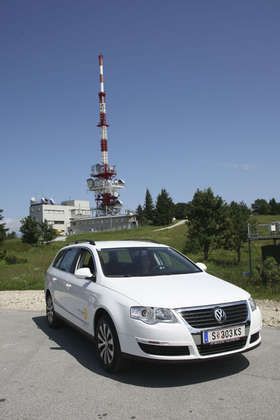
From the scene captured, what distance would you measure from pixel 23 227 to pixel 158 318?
61479 millimetres

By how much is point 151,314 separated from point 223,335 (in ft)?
2.68

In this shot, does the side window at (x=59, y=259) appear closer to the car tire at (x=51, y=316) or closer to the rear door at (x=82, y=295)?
the car tire at (x=51, y=316)

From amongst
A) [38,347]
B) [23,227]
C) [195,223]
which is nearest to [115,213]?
[23,227]

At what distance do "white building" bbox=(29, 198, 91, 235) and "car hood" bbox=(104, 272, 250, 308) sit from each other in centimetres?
13008

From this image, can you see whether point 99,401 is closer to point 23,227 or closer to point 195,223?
point 195,223

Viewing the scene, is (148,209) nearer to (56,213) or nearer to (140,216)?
(140,216)

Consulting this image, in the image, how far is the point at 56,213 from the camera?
139 meters

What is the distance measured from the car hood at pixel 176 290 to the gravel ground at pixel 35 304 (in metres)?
2.91

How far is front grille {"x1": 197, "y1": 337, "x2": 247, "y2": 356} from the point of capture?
4.45m

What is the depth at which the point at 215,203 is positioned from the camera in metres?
36.2

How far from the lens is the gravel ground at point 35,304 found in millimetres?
8109

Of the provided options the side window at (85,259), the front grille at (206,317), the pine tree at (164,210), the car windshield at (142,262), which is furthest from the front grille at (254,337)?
the pine tree at (164,210)

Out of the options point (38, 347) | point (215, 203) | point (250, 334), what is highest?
point (215, 203)

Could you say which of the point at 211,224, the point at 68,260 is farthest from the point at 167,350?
the point at 211,224
